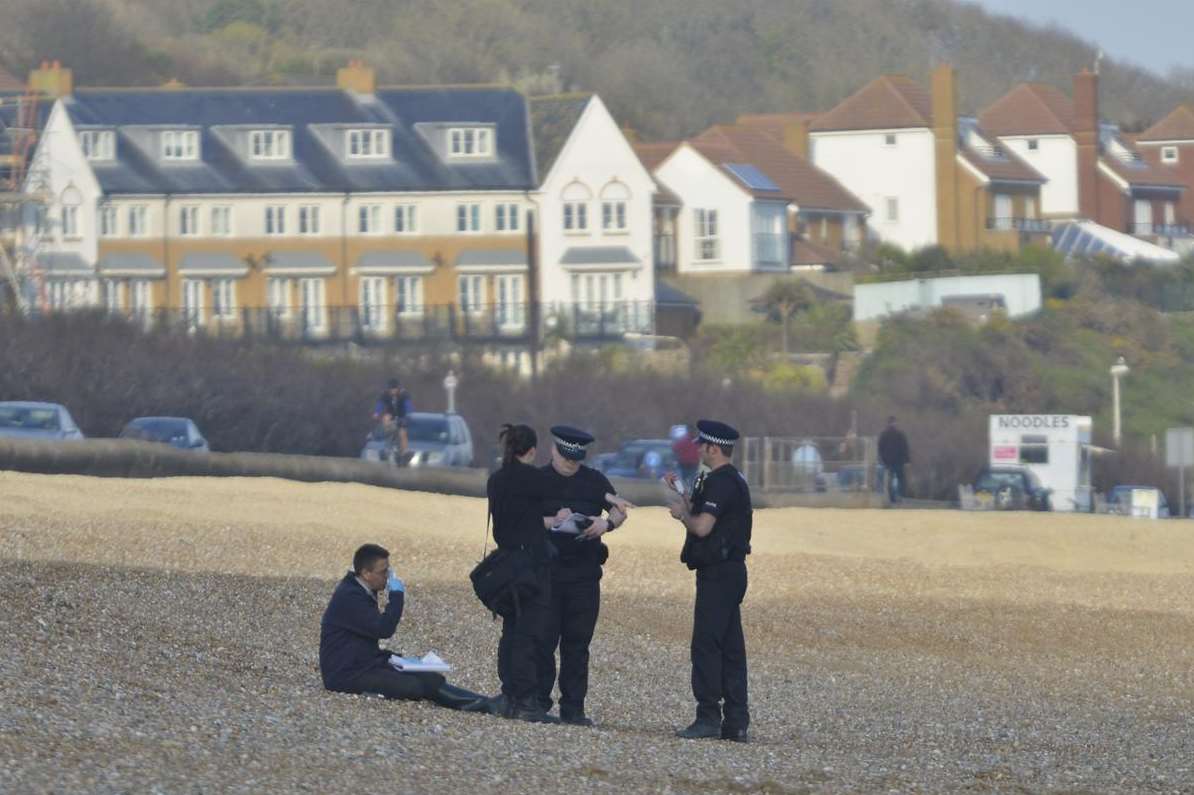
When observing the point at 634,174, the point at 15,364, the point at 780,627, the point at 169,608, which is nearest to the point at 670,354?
the point at 634,174

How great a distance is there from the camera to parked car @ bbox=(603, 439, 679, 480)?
3931 centimetres

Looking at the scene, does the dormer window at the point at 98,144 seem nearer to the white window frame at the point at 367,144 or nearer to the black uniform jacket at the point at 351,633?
the white window frame at the point at 367,144

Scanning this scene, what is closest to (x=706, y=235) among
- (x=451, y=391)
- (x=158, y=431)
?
(x=451, y=391)

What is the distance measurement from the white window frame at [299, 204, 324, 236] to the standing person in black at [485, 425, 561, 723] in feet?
207

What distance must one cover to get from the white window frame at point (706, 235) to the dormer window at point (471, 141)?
9.86 meters

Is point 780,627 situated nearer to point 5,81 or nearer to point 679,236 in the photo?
point 679,236

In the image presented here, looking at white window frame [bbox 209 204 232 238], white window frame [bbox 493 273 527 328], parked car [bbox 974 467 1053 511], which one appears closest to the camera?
parked car [bbox 974 467 1053 511]

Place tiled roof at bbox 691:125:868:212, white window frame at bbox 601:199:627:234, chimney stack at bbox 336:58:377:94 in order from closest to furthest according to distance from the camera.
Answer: white window frame at bbox 601:199:627:234 → chimney stack at bbox 336:58:377:94 → tiled roof at bbox 691:125:868:212

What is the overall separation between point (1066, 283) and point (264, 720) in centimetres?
7141

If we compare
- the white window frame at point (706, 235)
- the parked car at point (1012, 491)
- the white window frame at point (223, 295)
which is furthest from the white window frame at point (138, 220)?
the parked car at point (1012, 491)

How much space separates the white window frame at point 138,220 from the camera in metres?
74.3

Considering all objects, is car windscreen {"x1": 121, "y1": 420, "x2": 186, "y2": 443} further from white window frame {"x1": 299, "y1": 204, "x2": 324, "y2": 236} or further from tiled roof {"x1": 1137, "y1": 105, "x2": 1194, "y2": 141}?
tiled roof {"x1": 1137, "y1": 105, "x2": 1194, "y2": 141}

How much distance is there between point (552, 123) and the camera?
78.4 m

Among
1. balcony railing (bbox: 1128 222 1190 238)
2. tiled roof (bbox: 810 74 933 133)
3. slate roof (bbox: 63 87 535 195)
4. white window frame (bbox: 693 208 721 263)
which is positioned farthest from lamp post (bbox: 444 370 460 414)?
balcony railing (bbox: 1128 222 1190 238)
